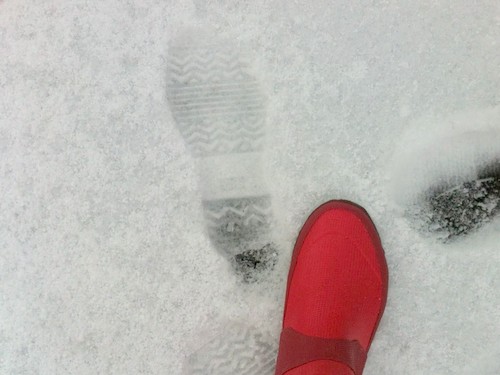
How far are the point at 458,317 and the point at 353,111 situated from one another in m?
0.38

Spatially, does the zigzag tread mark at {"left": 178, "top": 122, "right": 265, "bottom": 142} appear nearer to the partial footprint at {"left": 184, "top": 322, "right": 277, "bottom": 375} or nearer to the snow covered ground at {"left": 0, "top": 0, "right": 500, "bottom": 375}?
the snow covered ground at {"left": 0, "top": 0, "right": 500, "bottom": 375}

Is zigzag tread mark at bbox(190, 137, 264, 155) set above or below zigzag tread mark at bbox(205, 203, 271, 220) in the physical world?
above

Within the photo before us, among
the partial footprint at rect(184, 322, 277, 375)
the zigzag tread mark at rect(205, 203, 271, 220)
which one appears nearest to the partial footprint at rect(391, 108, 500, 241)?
the zigzag tread mark at rect(205, 203, 271, 220)

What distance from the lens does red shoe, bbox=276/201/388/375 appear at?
861 mm

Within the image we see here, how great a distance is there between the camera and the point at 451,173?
877 mm

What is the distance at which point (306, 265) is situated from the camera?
0.88 meters

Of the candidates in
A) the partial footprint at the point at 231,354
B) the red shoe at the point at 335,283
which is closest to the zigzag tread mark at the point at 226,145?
the red shoe at the point at 335,283

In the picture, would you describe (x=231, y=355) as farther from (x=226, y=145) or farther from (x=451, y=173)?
(x=451, y=173)

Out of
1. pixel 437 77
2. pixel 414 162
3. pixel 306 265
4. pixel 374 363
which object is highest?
pixel 437 77

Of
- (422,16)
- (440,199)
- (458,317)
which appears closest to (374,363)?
(458,317)

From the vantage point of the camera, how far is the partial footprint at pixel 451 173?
0.87m

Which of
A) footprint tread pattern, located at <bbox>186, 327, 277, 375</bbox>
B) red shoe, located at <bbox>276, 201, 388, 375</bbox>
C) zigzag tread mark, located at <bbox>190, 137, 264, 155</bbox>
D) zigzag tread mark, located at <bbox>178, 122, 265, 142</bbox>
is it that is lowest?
footprint tread pattern, located at <bbox>186, 327, 277, 375</bbox>

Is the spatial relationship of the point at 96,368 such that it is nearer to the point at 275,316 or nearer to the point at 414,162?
the point at 275,316

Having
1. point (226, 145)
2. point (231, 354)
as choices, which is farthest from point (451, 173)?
point (231, 354)
